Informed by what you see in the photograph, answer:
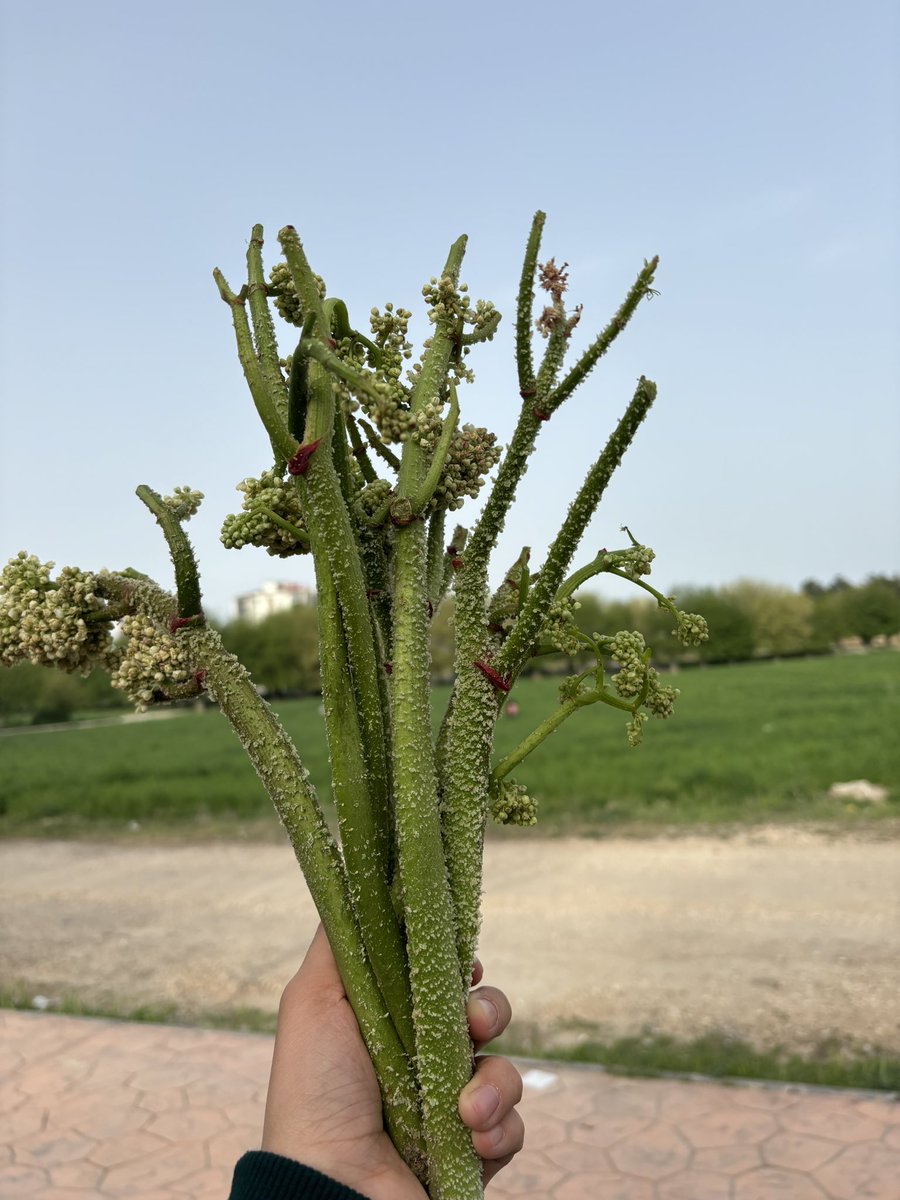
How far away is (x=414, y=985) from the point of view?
A: 4.02 ft

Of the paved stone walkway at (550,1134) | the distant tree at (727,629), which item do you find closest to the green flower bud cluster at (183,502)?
the paved stone walkway at (550,1134)

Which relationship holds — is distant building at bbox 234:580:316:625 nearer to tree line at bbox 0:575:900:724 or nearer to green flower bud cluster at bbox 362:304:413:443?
tree line at bbox 0:575:900:724

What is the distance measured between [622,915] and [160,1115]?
3754 mm

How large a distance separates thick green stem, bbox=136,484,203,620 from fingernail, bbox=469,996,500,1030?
26.0 inches

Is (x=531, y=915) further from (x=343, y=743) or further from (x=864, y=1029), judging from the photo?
(x=343, y=743)

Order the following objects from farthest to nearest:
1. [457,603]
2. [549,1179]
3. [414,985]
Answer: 1. [549,1179]
2. [457,603]
3. [414,985]

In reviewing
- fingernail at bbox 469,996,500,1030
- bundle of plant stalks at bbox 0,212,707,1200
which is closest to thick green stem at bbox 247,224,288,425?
bundle of plant stalks at bbox 0,212,707,1200

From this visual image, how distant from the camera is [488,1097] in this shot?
1231mm

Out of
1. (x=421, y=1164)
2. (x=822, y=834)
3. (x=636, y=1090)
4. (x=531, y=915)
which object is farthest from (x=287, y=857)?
(x=421, y=1164)

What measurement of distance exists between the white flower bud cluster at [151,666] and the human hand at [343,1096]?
1.52 ft

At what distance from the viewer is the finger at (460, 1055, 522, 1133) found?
1221 mm

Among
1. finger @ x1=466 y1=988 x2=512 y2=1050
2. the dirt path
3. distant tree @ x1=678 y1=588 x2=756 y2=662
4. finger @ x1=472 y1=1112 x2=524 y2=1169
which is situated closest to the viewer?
finger @ x1=472 y1=1112 x2=524 y2=1169

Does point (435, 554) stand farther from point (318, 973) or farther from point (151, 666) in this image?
point (318, 973)

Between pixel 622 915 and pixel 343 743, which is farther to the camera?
pixel 622 915
